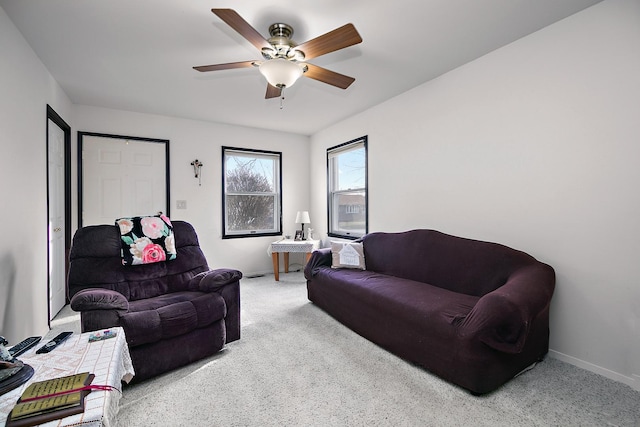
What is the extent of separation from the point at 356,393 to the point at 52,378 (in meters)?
1.54

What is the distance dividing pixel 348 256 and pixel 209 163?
271cm

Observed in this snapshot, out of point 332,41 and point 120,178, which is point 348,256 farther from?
point 120,178

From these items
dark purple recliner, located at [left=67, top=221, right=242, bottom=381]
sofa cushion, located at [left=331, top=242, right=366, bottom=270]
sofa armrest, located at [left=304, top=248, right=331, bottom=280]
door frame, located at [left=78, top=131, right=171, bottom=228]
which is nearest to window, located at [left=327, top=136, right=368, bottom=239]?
sofa cushion, located at [left=331, top=242, right=366, bottom=270]

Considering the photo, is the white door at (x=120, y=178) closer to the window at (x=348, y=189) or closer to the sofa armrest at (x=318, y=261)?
the sofa armrest at (x=318, y=261)

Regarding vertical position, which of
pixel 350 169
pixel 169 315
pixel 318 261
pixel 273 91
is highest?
pixel 273 91

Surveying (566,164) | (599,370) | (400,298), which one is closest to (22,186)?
(400,298)

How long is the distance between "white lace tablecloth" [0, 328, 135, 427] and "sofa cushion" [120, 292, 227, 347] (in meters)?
0.31

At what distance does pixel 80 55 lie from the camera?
8.49ft

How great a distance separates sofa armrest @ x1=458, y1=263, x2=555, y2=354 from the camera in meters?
1.63

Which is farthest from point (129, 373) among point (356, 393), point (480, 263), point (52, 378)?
point (480, 263)

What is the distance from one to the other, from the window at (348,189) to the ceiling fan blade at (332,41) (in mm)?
2193

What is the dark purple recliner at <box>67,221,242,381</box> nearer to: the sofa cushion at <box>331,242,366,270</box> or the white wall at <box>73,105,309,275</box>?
the sofa cushion at <box>331,242,366,270</box>

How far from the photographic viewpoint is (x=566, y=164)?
216 cm

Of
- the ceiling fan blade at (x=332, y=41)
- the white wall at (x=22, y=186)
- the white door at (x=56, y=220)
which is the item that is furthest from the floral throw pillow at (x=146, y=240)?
the ceiling fan blade at (x=332, y=41)
